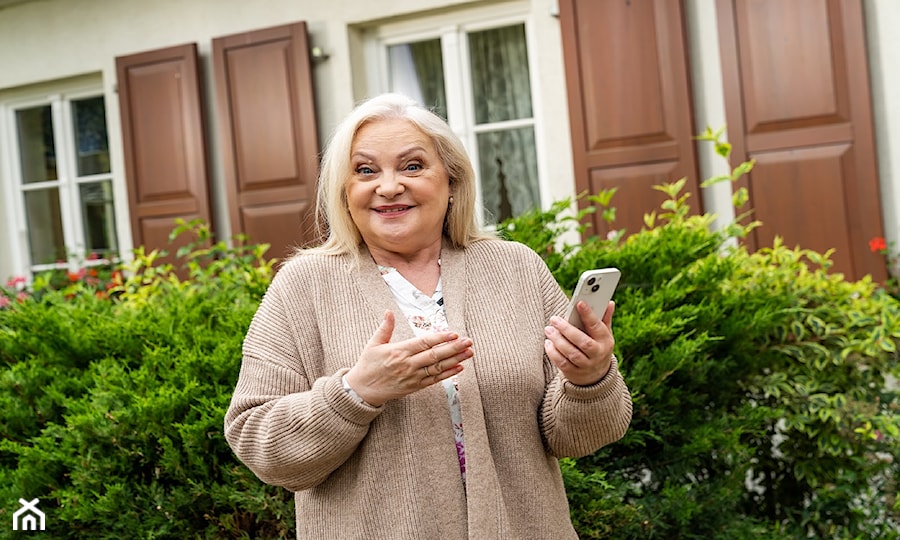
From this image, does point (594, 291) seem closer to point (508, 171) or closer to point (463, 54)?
point (508, 171)

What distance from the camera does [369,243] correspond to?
2160mm

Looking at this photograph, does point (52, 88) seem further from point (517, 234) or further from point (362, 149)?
point (362, 149)

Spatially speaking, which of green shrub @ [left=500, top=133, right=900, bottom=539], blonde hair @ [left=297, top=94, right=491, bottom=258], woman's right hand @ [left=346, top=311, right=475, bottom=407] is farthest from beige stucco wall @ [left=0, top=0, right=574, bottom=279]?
woman's right hand @ [left=346, top=311, right=475, bottom=407]

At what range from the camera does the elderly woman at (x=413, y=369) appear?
191 cm

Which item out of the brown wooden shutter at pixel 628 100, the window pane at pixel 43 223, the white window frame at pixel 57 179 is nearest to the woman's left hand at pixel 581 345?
the brown wooden shutter at pixel 628 100

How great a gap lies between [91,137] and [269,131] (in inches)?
72.7

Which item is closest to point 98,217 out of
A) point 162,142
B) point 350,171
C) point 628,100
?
point 162,142

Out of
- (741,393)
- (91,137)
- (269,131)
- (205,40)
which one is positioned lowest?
(741,393)

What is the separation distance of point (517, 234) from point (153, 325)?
1.13 m

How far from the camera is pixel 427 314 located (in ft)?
6.87

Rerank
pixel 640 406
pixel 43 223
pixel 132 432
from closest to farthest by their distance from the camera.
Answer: pixel 132 432
pixel 640 406
pixel 43 223

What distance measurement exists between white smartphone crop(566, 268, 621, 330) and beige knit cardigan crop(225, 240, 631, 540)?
0.47 feet

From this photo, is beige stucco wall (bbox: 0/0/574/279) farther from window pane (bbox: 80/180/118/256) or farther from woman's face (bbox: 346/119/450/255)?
woman's face (bbox: 346/119/450/255)

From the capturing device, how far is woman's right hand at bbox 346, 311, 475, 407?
5.98 ft
